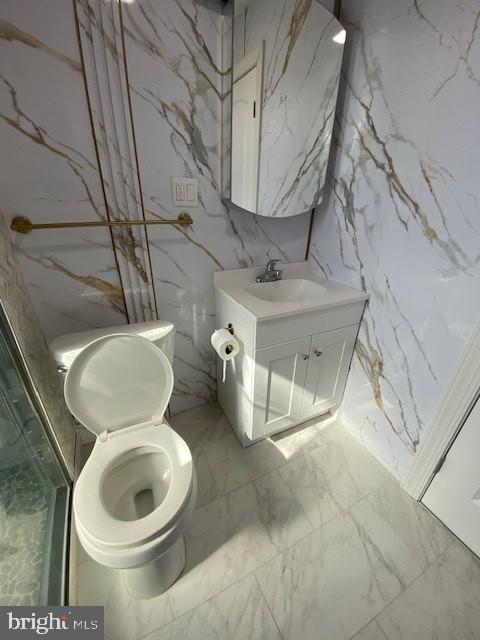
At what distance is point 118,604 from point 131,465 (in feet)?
1.42

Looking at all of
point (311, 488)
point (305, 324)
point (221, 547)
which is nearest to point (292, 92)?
point (305, 324)

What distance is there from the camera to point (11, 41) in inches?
32.1

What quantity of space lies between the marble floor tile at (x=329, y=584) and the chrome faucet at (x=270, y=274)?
1180 mm

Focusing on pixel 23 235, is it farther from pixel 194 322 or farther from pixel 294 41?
pixel 294 41

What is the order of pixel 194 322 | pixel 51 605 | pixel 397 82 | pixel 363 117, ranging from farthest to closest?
pixel 194 322
pixel 363 117
pixel 397 82
pixel 51 605

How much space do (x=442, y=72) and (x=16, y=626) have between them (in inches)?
84.8

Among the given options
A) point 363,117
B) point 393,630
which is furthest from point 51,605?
point 363,117

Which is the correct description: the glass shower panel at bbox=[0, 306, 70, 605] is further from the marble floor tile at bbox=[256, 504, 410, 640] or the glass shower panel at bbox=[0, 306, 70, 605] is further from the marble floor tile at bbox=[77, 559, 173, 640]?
the marble floor tile at bbox=[256, 504, 410, 640]

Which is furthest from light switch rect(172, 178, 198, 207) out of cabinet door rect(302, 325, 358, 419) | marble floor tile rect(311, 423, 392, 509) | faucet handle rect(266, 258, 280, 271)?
marble floor tile rect(311, 423, 392, 509)

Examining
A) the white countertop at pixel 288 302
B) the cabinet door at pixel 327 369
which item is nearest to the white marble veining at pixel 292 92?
the white countertop at pixel 288 302

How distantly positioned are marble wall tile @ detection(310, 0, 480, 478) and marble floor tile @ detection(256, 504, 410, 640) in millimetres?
444

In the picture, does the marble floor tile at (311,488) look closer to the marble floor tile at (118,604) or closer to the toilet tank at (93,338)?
the marble floor tile at (118,604)

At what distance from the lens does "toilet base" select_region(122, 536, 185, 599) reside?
88 centimetres

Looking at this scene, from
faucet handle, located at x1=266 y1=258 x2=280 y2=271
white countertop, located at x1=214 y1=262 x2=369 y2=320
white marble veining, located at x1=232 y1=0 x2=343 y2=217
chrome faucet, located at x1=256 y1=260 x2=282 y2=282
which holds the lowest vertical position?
white countertop, located at x1=214 y1=262 x2=369 y2=320
